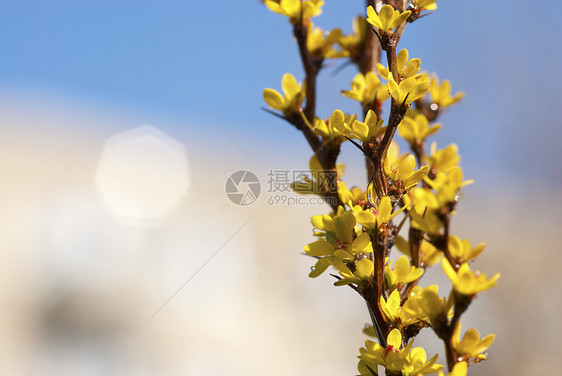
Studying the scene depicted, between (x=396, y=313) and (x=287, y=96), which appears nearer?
(x=396, y=313)

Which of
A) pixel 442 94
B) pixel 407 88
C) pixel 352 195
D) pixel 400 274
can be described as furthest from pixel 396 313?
pixel 442 94

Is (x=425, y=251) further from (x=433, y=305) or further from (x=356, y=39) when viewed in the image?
(x=356, y=39)

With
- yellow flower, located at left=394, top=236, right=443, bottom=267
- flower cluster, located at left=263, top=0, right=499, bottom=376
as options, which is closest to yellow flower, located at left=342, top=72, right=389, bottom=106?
flower cluster, located at left=263, top=0, right=499, bottom=376

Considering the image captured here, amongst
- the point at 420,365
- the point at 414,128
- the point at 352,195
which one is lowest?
the point at 420,365

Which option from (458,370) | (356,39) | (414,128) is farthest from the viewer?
(356,39)

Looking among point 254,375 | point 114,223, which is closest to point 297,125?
point 254,375

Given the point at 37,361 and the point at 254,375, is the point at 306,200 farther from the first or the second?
the point at 37,361

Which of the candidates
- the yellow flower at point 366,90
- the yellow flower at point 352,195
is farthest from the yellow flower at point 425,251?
the yellow flower at point 366,90

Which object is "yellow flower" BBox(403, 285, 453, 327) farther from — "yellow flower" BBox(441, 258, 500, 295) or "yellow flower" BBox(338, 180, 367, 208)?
"yellow flower" BBox(338, 180, 367, 208)
